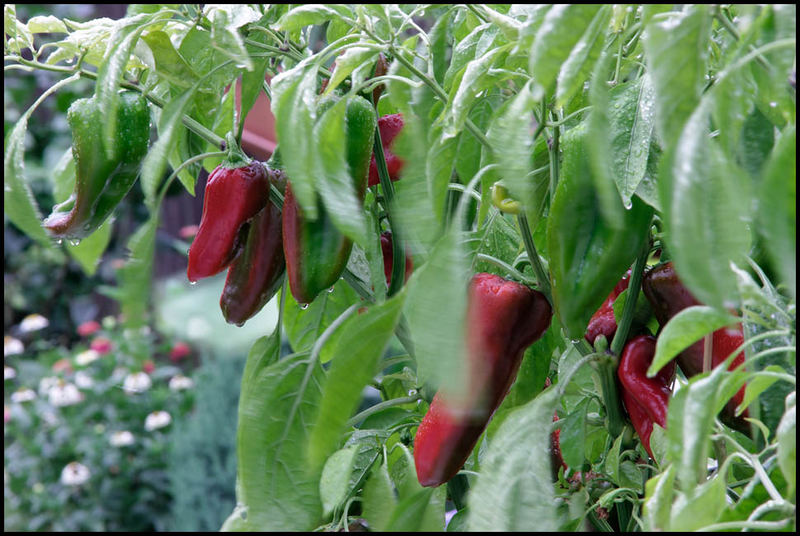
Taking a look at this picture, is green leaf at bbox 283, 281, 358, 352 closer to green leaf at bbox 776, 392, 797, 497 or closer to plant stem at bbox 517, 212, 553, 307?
plant stem at bbox 517, 212, 553, 307

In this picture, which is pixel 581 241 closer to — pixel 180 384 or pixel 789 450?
pixel 789 450

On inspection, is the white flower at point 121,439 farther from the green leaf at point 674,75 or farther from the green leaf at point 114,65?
the green leaf at point 674,75

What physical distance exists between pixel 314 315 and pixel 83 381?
1.94 meters

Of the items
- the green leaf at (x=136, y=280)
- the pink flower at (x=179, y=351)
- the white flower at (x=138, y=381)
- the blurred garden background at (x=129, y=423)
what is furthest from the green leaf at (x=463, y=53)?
the pink flower at (x=179, y=351)

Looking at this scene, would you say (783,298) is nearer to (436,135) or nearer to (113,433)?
(436,135)

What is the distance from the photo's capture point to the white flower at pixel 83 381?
240 cm

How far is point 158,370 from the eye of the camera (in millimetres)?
2641

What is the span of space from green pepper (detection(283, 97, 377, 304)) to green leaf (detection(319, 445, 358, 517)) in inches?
3.5

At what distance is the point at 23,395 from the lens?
Answer: 240 cm

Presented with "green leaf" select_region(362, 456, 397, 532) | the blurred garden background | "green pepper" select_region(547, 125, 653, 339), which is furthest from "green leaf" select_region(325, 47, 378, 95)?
the blurred garden background

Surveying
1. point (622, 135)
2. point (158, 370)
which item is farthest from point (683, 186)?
point (158, 370)

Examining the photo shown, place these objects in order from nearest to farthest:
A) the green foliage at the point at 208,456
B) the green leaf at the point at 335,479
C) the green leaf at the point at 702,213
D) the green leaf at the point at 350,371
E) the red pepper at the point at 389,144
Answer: the green leaf at the point at 702,213 → the green leaf at the point at 350,371 → the green leaf at the point at 335,479 → the red pepper at the point at 389,144 → the green foliage at the point at 208,456

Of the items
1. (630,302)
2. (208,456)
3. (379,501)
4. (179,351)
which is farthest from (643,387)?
(179,351)

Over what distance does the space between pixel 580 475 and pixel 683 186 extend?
1.06ft
